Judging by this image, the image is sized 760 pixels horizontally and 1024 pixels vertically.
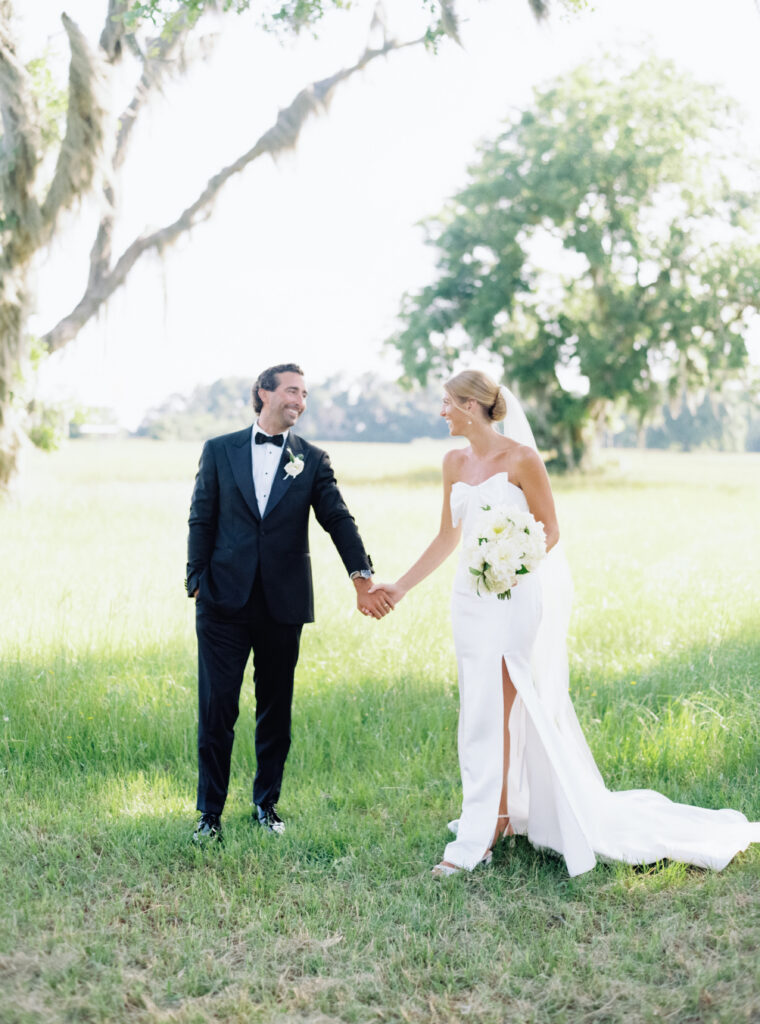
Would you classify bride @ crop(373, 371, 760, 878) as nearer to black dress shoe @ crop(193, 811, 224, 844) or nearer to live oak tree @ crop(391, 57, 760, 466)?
black dress shoe @ crop(193, 811, 224, 844)

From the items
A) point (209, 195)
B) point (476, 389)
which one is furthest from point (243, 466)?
point (209, 195)

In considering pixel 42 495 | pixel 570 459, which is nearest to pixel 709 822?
pixel 42 495

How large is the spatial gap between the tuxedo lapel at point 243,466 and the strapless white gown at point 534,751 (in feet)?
3.25

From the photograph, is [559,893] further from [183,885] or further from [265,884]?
[183,885]

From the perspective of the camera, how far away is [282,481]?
4957 millimetres

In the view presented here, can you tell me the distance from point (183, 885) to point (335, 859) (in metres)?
0.72

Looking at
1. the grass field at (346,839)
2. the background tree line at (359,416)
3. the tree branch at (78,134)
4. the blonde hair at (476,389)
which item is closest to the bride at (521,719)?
the blonde hair at (476,389)

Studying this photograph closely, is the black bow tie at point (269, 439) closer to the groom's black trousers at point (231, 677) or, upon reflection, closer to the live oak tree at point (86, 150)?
the groom's black trousers at point (231, 677)

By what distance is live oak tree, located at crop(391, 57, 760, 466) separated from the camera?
31.9 m

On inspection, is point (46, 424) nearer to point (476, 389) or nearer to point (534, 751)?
point (476, 389)

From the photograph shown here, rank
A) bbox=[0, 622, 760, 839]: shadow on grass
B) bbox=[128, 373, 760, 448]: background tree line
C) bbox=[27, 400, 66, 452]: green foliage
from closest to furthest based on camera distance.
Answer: bbox=[0, 622, 760, 839]: shadow on grass < bbox=[27, 400, 66, 452]: green foliage < bbox=[128, 373, 760, 448]: background tree line

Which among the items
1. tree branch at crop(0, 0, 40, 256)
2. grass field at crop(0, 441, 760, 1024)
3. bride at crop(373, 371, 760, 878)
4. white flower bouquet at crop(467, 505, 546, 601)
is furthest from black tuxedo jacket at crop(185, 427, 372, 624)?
tree branch at crop(0, 0, 40, 256)

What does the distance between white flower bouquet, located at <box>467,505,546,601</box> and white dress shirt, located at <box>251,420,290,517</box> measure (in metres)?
1.10

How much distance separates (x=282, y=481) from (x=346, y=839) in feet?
5.92
